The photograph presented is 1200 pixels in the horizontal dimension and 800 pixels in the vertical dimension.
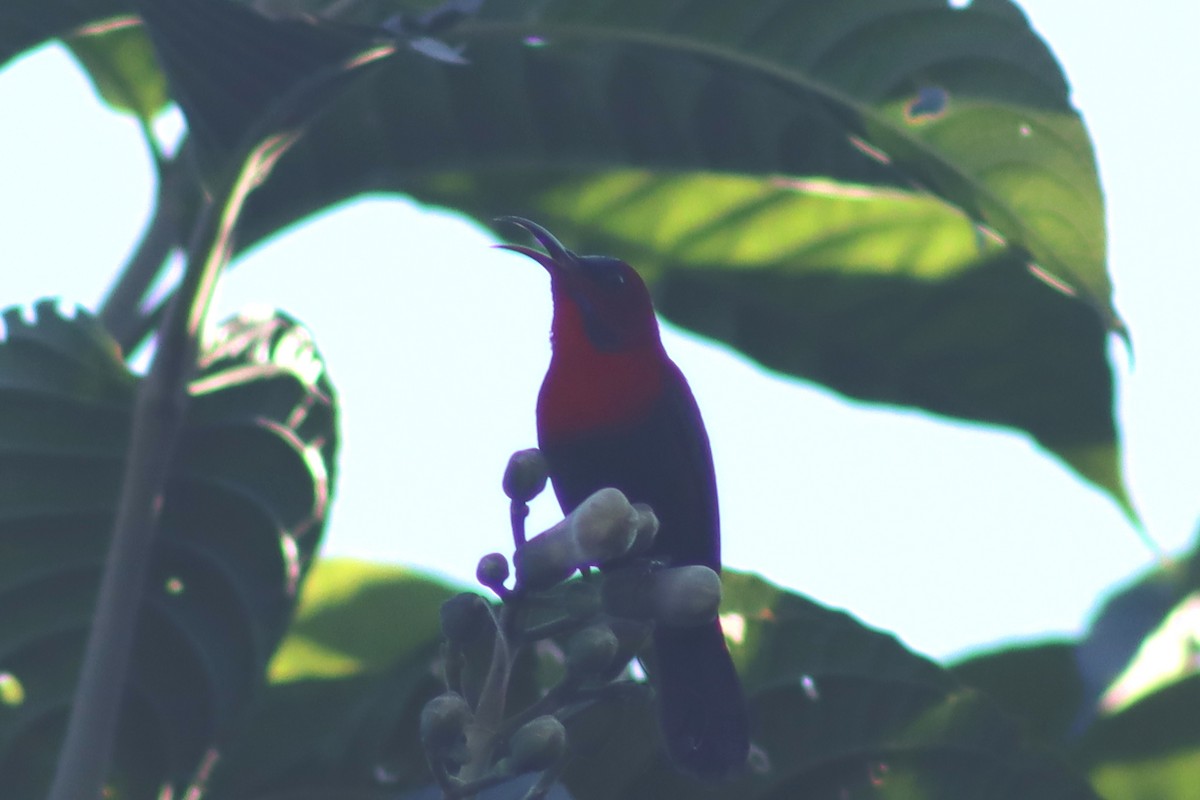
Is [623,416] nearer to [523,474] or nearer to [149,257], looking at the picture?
[523,474]

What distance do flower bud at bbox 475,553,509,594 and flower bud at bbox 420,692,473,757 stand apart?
166 millimetres

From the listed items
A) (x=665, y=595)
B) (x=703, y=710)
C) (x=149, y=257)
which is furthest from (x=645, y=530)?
(x=149, y=257)

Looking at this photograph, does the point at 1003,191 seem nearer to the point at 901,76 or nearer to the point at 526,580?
the point at 901,76

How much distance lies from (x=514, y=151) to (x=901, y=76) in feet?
2.96

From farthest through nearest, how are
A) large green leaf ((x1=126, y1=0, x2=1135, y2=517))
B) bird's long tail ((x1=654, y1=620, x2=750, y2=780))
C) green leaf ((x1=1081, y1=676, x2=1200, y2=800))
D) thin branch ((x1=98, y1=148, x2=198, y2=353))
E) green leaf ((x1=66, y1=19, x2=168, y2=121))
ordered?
green leaf ((x1=66, y1=19, x2=168, y2=121))
thin branch ((x1=98, y1=148, x2=198, y2=353))
green leaf ((x1=1081, y1=676, x2=1200, y2=800))
large green leaf ((x1=126, y1=0, x2=1135, y2=517))
bird's long tail ((x1=654, y1=620, x2=750, y2=780))

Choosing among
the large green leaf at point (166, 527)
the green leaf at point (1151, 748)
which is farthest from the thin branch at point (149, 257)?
the green leaf at point (1151, 748)

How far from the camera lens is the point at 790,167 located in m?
3.28

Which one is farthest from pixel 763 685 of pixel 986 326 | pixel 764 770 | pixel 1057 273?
pixel 986 326

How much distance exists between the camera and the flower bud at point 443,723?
171 cm

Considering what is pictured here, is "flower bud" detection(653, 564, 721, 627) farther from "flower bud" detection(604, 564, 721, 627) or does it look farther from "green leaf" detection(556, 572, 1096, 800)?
"green leaf" detection(556, 572, 1096, 800)

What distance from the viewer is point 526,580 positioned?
1.81 metres

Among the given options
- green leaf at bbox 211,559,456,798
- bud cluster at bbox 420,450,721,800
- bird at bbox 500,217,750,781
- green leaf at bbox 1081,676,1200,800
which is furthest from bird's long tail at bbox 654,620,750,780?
green leaf at bbox 1081,676,1200,800

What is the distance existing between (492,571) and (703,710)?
22.8 inches

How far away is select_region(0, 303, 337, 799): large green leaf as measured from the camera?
2.95 metres
